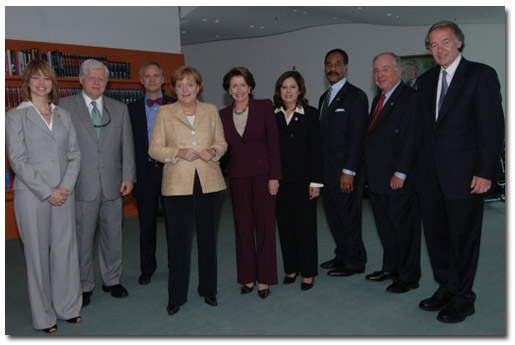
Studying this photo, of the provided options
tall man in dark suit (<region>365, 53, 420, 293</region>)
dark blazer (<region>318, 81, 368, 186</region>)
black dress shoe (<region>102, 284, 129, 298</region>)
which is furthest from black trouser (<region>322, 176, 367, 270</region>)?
black dress shoe (<region>102, 284, 129, 298</region>)

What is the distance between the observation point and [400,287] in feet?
11.9

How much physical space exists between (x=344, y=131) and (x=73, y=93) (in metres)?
4.34

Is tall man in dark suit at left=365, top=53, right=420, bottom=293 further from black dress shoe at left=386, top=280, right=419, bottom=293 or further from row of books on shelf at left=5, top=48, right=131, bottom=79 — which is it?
row of books on shelf at left=5, top=48, right=131, bottom=79

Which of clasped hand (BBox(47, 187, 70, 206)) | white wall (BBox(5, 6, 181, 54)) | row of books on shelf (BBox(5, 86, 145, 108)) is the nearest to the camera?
clasped hand (BBox(47, 187, 70, 206))

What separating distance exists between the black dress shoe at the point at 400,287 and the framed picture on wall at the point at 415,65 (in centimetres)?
730

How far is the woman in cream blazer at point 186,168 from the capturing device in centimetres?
315

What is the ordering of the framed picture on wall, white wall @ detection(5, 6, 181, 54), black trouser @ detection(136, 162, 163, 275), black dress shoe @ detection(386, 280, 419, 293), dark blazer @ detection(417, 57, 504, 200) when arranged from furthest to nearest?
the framed picture on wall < white wall @ detection(5, 6, 181, 54) < black trouser @ detection(136, 162, 163, 275) < black dress shoe @ detection(386, 280, 419, 293) < dark blazer @ detection(417, 57, 504, 200)

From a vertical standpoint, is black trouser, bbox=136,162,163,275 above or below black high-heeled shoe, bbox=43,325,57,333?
above

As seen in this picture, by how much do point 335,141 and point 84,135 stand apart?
2044 mm

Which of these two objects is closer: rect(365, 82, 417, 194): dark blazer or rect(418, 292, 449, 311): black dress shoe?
rect(418, 292, 449, 311): black dress shoe

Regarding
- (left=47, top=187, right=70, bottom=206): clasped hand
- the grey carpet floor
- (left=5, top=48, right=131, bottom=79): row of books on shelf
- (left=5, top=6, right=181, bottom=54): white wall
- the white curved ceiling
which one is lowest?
the grey carpet floor

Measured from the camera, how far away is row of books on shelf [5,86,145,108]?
5855mm

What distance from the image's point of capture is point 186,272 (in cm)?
337

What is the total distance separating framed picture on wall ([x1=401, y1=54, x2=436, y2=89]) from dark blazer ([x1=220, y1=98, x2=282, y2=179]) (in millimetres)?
7537
